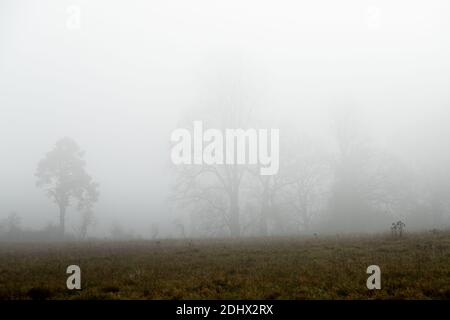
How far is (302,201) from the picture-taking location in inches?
1796

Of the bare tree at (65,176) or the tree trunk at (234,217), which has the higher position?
the bare tree at (65,176)

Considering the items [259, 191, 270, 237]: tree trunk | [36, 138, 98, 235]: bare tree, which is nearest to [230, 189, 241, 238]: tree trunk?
[259, 191, 270, 237]: tree trunk

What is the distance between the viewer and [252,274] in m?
10.9

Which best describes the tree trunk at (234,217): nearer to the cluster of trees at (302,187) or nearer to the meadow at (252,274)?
the cluster of trees at (302,187)

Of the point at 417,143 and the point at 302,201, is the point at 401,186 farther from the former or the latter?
the point at 417,143

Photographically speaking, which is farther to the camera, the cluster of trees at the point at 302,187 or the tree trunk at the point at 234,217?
the cluster of trees at the point at 302,187

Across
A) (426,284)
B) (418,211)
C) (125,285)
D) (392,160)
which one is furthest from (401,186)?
(125,285)

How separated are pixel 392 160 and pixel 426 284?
142 feet
